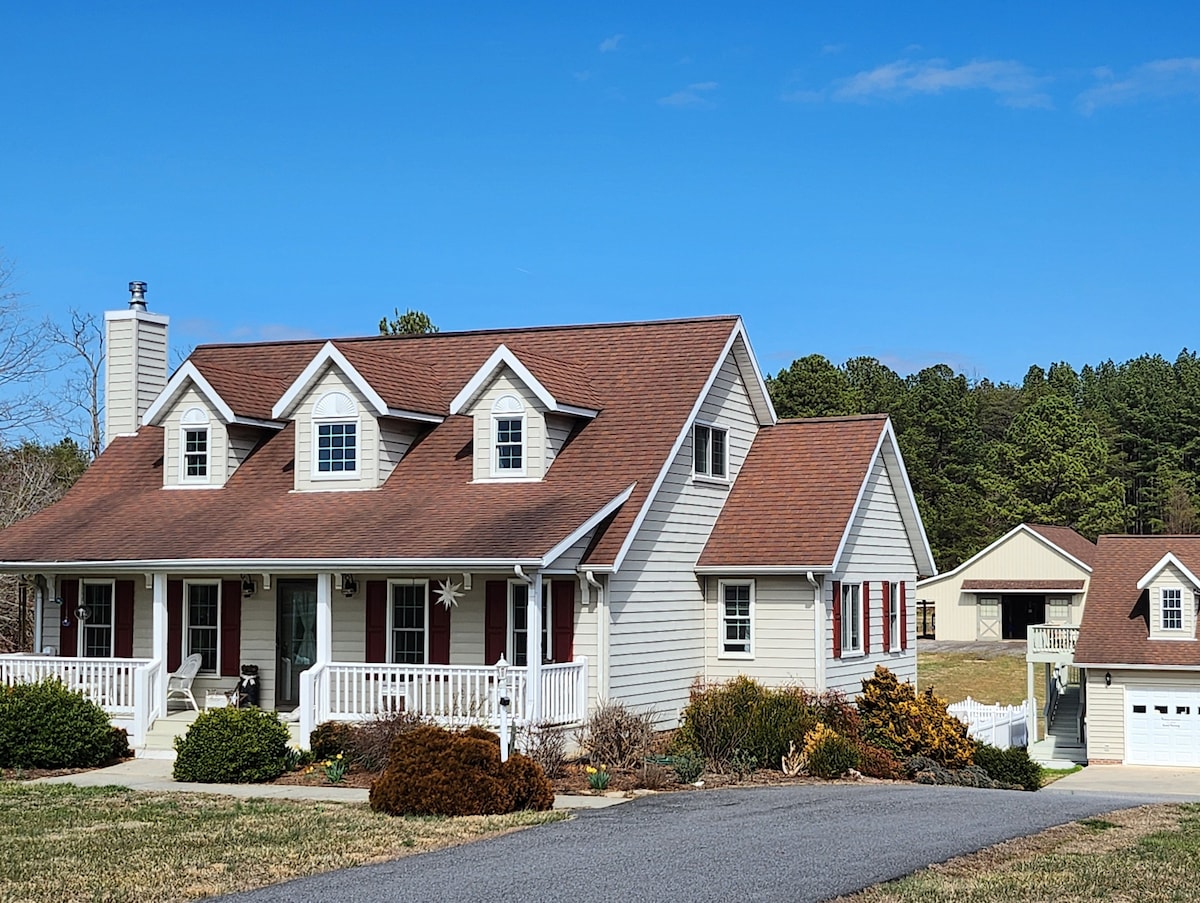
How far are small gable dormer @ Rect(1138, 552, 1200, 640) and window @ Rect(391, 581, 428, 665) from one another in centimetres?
2156

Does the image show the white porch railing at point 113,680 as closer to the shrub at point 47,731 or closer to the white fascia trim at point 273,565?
the shrub at point 47,731

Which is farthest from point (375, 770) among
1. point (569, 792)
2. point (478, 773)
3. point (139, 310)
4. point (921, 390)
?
point (921, 390)

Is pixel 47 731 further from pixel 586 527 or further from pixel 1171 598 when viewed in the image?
pixel 1171 598

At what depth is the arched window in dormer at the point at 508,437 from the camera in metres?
25.6

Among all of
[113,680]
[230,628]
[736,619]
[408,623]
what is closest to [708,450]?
[736,619]

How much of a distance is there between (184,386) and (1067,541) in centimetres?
4588

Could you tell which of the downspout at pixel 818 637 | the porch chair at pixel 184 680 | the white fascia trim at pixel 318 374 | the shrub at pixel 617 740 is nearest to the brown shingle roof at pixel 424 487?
the white fascia trim at pixel 318 374

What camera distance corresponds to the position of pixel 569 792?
65.3 ft

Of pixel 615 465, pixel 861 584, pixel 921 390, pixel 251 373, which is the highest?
pixel 921 390

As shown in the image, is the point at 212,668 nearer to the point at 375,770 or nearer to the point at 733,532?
the point at 375,770

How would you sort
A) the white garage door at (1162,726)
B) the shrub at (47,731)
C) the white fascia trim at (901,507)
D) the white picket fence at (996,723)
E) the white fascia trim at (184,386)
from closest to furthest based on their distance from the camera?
the shrub at (47,731) < the white fascia trim at (901,507) < the white fascia trim at (184,386) < the white picket fence at (996,723) < the white garage door at (1162,726)

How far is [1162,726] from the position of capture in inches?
1500

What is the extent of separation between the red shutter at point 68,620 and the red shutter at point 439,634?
271 inches

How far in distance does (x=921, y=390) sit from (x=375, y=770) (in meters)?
78.4
